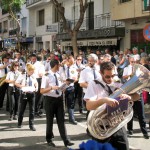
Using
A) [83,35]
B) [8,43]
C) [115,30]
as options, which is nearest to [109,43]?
[115,30]

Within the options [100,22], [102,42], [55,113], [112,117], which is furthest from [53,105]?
Result: [100,22]

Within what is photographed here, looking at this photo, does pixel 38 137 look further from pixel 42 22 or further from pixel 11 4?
pixel 42 22

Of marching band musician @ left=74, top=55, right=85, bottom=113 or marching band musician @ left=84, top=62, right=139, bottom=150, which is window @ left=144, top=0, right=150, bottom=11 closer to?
marching band musician @ left=74, top=55, right=85, bottom=113

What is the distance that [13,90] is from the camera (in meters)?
10.3

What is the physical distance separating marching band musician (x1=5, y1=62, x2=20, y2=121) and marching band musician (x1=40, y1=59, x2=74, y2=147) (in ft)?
9.94

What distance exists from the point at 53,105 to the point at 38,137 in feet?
4.00

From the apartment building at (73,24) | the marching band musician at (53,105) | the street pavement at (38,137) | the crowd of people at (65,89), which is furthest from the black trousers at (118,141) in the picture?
the apartment building at (73,24)

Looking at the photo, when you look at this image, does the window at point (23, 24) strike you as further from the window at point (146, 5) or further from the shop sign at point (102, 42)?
the window at point (146, 5)

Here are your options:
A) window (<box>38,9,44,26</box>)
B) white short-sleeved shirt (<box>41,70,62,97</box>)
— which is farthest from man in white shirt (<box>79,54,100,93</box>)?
window (<box>38,9,44,26</box>)

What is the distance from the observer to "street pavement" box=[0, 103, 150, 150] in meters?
7.14

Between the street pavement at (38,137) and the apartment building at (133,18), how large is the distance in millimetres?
11455

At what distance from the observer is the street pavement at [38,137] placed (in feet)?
23.4

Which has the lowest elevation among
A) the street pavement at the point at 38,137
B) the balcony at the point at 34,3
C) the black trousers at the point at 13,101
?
the street pavement at the point at 38,137

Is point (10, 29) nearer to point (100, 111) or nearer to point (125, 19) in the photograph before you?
point (125, 19)
